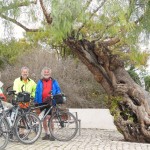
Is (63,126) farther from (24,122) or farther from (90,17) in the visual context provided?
(90,17)

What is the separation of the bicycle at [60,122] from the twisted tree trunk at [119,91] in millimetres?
1223

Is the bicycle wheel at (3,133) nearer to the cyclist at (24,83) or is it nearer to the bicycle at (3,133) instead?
the bicycle at (3,133)

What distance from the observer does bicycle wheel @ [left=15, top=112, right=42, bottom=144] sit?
8.83 meters

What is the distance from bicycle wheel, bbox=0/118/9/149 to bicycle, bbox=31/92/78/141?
4.64 ft

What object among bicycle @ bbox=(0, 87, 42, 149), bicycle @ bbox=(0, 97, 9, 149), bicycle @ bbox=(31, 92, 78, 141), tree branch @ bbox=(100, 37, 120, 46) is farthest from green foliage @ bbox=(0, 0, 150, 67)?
bicycle @ bbox=(0, 97, 9, 149)

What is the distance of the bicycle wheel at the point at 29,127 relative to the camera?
8.83 m

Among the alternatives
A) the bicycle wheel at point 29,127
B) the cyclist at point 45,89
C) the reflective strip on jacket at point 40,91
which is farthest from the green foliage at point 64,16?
the bicycle wheel at point 29,127

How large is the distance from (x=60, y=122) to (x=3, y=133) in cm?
189

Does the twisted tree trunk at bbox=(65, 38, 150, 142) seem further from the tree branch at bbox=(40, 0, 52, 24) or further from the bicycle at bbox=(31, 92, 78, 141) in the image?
the bicycle at bbox=(31, 92, 78, 141)

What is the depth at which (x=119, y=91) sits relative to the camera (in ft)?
33.4

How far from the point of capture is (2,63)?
64.0 feet

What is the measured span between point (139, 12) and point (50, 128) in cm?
315

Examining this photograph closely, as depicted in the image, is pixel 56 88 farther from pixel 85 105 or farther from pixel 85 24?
pixel 85 105

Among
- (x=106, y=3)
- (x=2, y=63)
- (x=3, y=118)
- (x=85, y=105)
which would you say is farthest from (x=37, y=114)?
(x=2, y=63)
